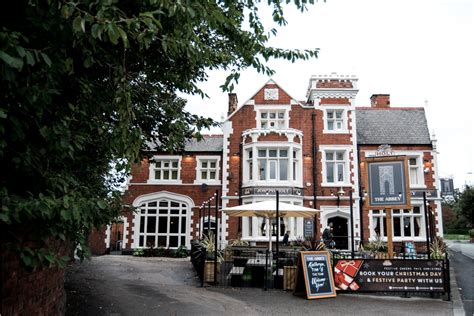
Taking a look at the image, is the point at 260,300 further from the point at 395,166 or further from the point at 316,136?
the point at 316,136

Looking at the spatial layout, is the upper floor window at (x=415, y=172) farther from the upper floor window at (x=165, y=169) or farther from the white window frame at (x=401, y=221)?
the upper floor window at (x=165, y=169)

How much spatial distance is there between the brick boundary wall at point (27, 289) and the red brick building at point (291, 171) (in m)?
15.7

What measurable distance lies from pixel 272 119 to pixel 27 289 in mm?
19587

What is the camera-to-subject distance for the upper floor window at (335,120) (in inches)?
942

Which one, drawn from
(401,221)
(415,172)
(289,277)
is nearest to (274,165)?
(401,221)

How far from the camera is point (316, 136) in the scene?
23750mm

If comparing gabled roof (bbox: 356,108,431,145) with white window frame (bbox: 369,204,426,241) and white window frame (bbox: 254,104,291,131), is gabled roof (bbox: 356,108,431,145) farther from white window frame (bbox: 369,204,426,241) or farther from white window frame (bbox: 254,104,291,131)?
white window frame (bbox: 254,104,291,131)

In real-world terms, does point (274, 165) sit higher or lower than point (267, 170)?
higher

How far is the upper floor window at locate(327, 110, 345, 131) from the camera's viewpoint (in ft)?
78.5

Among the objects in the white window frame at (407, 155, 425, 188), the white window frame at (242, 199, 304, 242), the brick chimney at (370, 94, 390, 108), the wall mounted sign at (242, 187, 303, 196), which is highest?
the brick chimney at (370, 94, 390, 108)

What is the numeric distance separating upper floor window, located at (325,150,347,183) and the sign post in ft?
38.0

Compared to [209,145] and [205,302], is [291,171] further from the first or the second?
[205,302]

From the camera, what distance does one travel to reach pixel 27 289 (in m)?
5.29

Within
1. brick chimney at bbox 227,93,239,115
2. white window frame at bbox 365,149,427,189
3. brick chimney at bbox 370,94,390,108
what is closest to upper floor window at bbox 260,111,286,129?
brick chimney at bbox 227,93,239,115
